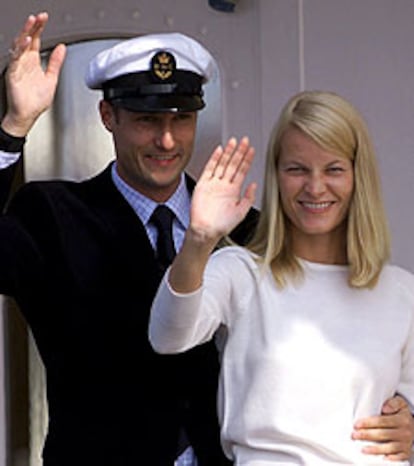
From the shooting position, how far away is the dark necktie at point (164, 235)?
258 centimetres

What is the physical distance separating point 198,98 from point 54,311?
1.64ft

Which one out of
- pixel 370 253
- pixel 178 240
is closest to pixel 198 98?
pixel 178 240

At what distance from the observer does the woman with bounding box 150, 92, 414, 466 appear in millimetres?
2258

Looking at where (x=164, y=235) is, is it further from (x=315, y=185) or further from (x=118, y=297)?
(x=315, y=185)

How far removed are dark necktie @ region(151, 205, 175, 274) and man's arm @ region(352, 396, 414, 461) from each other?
506mm

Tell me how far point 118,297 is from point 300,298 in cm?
36

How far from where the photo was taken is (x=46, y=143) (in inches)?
160

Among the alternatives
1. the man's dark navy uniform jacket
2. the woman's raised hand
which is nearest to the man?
the man's dark navy uniform jacket

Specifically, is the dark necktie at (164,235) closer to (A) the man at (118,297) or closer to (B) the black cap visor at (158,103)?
(A) the man at (118,297)

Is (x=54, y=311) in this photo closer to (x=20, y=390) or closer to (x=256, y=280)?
(x=256, y=280)

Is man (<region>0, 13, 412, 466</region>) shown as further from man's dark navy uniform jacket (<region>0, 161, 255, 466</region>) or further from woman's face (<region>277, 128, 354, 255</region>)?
woman's face (<region>277, 128, 354, 255</region>)

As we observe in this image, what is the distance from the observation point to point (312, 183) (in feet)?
7.83

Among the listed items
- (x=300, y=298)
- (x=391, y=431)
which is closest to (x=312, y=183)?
(x=300, y=298)

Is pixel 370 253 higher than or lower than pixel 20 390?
higher
